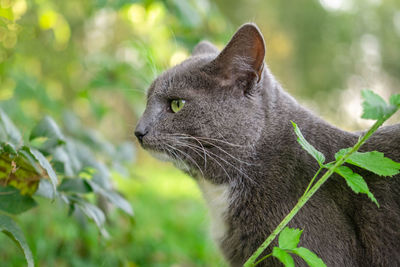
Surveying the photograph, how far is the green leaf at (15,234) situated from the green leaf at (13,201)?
159mm

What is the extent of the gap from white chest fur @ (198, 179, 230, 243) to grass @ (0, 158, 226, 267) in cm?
14

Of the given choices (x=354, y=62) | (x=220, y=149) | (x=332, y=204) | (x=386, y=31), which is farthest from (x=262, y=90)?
(x=386, y=31)

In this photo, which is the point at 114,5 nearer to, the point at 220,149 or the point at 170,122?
the point at 170,122

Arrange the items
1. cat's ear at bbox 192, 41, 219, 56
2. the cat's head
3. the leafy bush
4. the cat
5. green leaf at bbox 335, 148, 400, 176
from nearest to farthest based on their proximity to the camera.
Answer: green leaf at bbox 335, 148, 400, 176
the leafy bush
the cat
the cat's head
cat's ear at bbox 192, 41, 219, 56

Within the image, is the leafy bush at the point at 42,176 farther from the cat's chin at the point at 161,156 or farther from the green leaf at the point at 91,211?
the cat's chin at the point at 161,156

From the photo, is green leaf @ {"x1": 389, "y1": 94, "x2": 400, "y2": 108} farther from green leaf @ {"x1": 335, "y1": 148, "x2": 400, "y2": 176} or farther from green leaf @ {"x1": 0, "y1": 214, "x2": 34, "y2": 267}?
green leaf @ {"x1": 0, "y1": 214, "x2": 34, "y2": 267}

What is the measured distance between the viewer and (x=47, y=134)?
5.65ft

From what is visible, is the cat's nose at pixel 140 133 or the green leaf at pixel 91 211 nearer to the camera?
the green leaf at pixel 91 211

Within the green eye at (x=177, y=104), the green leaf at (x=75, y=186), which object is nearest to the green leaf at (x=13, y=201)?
the green leaf at (x=75, y=186)

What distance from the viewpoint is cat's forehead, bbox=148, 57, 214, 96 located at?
1.95 m

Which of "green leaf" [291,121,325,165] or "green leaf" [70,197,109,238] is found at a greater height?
"green leaf" [291,121,325,165]

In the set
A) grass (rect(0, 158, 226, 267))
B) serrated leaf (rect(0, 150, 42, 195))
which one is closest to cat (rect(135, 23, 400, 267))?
grass (rect(0, 158, 226, 267))

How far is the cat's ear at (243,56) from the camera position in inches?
69.3

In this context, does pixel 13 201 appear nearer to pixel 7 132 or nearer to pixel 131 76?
pixel 7 132
